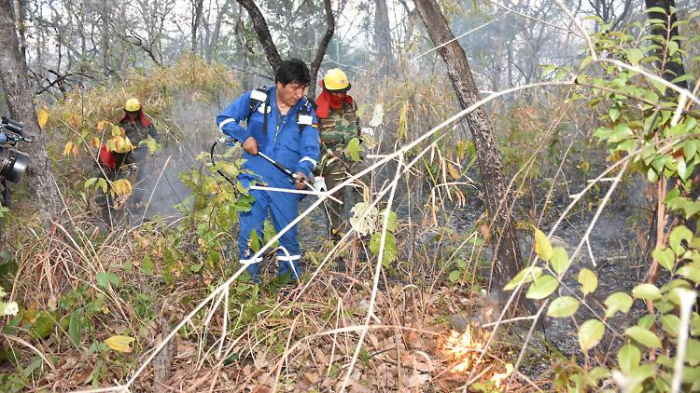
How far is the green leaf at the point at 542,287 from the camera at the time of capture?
3.51 feet

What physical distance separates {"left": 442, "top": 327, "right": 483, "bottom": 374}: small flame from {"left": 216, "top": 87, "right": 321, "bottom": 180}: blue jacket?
157cm

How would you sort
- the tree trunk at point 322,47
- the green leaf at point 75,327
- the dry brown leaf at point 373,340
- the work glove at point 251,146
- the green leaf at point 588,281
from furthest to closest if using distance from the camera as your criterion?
1. the tree trunk at point 322,47
2. the work glove at point 251,146
3. the dry brown leaf at point 373,340
4. the green leaf at point 75,327
5. the green leaf at point 588,281

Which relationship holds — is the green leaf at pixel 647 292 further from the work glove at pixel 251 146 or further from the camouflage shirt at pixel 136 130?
the camouflage shirt at pixel 136 130

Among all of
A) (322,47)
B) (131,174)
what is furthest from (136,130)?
(322,47)

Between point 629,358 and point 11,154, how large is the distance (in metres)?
3.10

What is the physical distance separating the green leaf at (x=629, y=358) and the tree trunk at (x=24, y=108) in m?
3.53

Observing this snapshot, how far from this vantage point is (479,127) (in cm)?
299

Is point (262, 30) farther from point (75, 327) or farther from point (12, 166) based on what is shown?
point (75, 327)

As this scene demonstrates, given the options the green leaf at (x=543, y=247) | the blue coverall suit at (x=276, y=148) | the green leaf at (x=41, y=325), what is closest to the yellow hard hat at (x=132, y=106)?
the blue coverall suit at (x=276, y=148)

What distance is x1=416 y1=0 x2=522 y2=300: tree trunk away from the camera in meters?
2.99

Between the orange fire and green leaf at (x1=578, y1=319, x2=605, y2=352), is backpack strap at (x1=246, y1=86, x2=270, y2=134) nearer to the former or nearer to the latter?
the orange fire

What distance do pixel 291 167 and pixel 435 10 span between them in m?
1.54

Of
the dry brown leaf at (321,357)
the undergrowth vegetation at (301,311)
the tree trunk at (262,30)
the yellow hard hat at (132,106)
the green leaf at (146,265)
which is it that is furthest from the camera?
the yellow hard hat at (132,106)

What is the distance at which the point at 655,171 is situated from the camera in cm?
154
